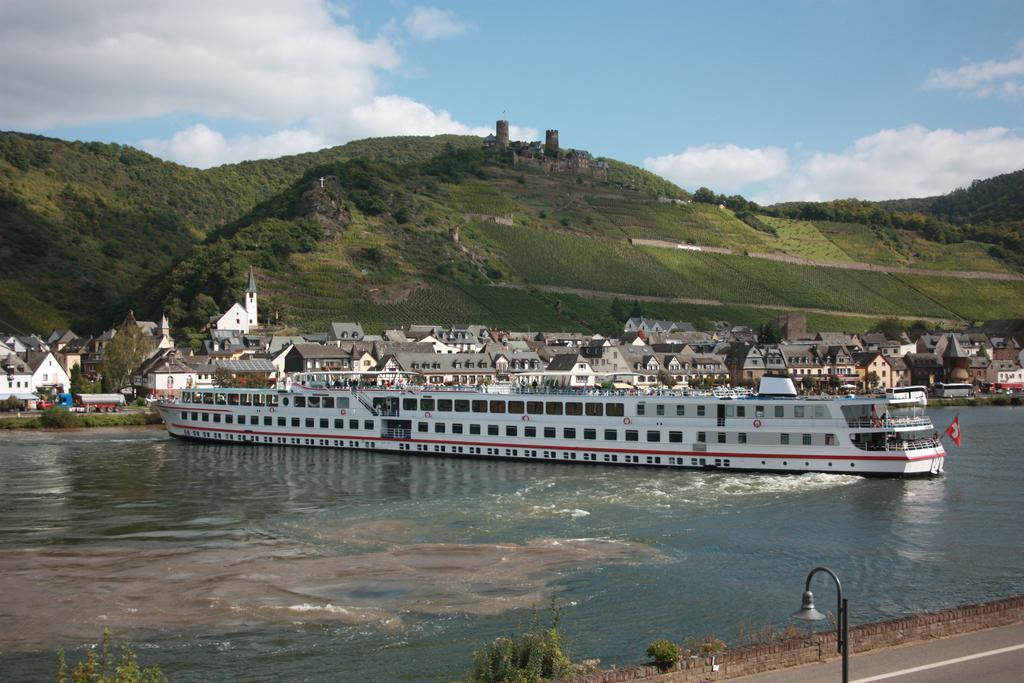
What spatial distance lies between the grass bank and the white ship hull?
12.2 meters

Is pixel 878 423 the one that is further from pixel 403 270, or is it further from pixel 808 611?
pixel 403 270

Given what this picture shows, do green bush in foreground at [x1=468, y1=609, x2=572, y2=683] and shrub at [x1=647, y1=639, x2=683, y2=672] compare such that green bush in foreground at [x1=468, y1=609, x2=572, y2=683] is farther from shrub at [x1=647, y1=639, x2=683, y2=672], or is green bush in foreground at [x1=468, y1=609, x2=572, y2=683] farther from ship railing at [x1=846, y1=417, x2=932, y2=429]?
ship railing at [x1=846, y1=417, x2=932, y2=429]

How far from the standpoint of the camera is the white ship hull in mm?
47094

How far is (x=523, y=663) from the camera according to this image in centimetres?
1719

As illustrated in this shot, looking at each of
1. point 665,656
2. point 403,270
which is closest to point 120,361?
point 403,270

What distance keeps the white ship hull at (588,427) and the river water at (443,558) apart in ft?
5.15

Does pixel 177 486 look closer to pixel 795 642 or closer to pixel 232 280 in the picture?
pixel 795 642

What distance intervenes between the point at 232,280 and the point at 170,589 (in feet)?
355

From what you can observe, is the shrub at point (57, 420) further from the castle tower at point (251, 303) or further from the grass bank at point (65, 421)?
the castle tower at point (251, 303)

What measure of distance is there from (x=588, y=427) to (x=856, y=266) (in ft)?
501

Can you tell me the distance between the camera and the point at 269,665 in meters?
21.5

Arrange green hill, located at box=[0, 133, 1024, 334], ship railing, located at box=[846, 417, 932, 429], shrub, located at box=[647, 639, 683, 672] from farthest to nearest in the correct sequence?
green hill, located at box=[0, 133, 1024, 334] → ship railing, located at box=[846, 417, 932, 429] → shrub, located at box=[647, 639, 683, 672]

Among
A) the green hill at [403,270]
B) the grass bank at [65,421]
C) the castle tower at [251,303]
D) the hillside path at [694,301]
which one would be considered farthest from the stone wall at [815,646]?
the hillside path at [694,301]

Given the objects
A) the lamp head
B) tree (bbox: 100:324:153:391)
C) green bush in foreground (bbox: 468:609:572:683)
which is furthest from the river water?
tree (bbox: 100:324:153:391)
